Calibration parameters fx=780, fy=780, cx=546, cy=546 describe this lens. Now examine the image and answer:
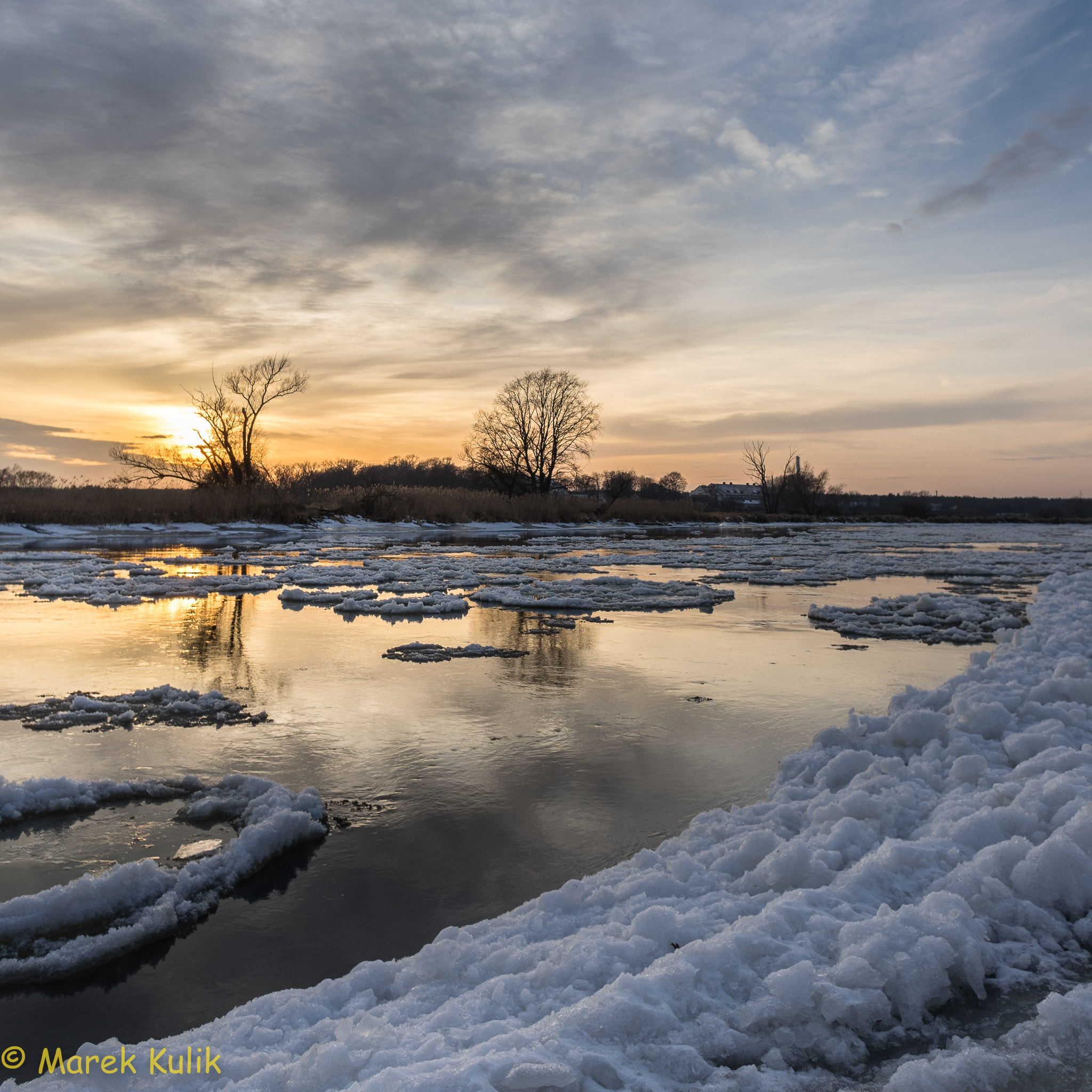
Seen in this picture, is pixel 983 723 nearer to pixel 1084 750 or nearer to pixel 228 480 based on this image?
pixel 1084 750

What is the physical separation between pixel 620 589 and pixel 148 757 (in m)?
8.08

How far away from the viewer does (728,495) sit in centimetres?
15550

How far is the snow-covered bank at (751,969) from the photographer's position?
161 centimetres

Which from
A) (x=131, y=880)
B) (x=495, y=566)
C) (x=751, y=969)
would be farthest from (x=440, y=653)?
(x=495, y=566)

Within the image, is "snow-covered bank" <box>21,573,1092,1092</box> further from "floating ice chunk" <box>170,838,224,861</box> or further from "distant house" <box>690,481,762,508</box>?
"distant house" <box>690,481,762,508</box>

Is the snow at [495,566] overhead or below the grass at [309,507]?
below

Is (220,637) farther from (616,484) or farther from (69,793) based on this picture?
(616,484)

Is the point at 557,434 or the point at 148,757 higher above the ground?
the point at 557,434

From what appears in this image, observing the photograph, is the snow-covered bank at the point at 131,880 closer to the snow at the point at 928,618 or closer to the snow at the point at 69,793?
the snow at the point at 69,793

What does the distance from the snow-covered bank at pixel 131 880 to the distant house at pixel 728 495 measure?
110470 mm

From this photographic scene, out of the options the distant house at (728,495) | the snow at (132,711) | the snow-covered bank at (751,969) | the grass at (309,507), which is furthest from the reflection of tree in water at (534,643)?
A: the distant house at (728,495)

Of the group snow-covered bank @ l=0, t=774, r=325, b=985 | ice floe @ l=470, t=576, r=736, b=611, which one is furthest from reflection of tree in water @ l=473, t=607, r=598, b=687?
snow-covered bank @ l=0, t=774, r=325, b=985

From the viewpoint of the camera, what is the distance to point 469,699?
5109 mm

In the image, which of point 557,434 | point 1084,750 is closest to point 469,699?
point 1084,750
